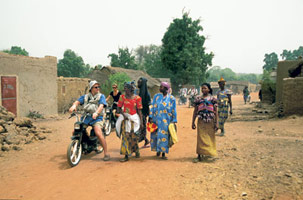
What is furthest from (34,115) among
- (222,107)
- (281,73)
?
(281,73)

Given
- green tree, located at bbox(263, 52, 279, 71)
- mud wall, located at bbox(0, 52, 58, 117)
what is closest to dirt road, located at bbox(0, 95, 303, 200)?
mud wall, located at bbox(0, 52, 58, 117)

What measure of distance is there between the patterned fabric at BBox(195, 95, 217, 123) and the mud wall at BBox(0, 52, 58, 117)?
9.11 meters

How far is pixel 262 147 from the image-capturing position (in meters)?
5.32

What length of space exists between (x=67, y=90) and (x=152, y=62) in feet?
134

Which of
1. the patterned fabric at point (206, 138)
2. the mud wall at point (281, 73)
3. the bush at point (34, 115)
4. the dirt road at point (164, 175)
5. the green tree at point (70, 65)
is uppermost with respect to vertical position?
the green tree at point (70, 65)

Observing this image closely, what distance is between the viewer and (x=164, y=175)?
3980 millimetres

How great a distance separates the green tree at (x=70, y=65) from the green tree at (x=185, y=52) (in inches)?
625

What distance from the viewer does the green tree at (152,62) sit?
48.0 metres

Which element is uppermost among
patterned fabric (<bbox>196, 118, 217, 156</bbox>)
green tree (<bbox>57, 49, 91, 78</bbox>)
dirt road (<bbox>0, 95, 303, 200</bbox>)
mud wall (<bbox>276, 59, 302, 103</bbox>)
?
green tree (<bbox>57, 49, 91, 78</bbox>)

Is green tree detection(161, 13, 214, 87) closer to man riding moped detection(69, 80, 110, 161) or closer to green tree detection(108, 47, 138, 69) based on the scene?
green tree detection(108, 47, 138, 69)

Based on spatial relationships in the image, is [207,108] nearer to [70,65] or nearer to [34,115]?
[34,115]

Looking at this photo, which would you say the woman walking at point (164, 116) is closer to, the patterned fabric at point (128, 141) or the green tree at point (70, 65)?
the patterned fabric at point (128, 141)

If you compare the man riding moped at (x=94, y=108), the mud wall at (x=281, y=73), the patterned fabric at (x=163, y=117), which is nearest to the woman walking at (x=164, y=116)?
the patterned fabric at (x=163, y=117)

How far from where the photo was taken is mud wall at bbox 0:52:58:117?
33.2ft
